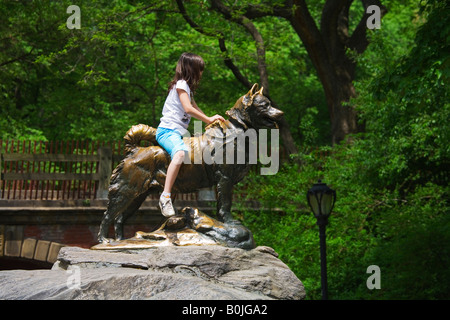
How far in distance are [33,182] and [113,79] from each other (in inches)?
269

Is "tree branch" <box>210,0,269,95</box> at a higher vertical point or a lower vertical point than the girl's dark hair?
higher

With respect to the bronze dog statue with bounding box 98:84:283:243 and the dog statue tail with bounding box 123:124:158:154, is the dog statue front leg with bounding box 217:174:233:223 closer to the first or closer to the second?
the bronze dog statue with bounding box 98:84:283:243

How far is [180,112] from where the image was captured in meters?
7.96

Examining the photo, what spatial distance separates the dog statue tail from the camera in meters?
8.16

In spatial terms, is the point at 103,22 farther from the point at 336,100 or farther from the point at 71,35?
the point at 336,100

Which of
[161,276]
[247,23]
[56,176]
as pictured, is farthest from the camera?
[247,23]

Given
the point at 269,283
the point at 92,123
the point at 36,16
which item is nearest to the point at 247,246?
the point at 269,283

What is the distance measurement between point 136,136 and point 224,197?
1306 millimetres

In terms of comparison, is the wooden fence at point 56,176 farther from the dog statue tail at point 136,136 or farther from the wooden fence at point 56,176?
the dog statue tail at point 136,136

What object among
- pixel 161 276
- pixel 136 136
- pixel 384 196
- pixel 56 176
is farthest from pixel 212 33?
pixel 161 276

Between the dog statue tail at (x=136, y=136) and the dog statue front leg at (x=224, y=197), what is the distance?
97 centimetres

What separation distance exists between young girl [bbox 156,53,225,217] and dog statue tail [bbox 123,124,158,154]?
0.19m

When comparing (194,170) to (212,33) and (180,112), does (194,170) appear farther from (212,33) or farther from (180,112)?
(212,33)

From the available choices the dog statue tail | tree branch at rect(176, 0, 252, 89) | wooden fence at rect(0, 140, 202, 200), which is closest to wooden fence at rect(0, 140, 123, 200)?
wooden fence at rect(0, 140, 202, 200)
